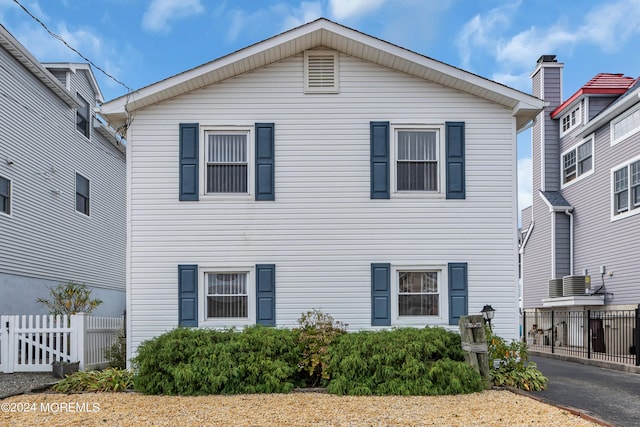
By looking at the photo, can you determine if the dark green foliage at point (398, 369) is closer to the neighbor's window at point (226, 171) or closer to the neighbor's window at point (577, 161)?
the neighbor's window at point (226, 171)

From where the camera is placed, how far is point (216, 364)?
1009 centimetres

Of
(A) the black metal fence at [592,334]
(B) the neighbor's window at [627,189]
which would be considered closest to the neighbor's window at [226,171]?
(A) the black metal fence at [592,334]

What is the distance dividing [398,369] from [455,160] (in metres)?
4.66

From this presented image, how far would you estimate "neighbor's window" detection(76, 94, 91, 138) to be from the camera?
2094 cm

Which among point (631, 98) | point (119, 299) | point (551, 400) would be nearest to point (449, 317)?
point (551, 400)

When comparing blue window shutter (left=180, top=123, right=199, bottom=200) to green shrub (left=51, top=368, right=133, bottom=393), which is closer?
green shrub (left=51, top=368, right=133, bottom=393)

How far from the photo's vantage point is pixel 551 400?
9633 millimetres

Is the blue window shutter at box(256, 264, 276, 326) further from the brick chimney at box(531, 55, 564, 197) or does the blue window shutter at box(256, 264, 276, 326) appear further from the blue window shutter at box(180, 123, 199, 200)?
the brick chimney at box(531, 55, 564, 197)

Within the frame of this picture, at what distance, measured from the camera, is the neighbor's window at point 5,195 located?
632 inches

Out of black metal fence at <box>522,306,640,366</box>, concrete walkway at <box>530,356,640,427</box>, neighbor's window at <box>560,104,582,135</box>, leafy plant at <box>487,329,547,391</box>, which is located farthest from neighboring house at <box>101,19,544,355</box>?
neighbor's window at <box>560,104,582,135</box>

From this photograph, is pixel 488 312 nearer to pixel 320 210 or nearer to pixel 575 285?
pixel 320 210

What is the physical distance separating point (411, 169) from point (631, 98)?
9.22 metres

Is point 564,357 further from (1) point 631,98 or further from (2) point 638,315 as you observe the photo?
(1) point 631,98

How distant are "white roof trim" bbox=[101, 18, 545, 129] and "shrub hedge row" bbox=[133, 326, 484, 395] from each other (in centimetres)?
490
